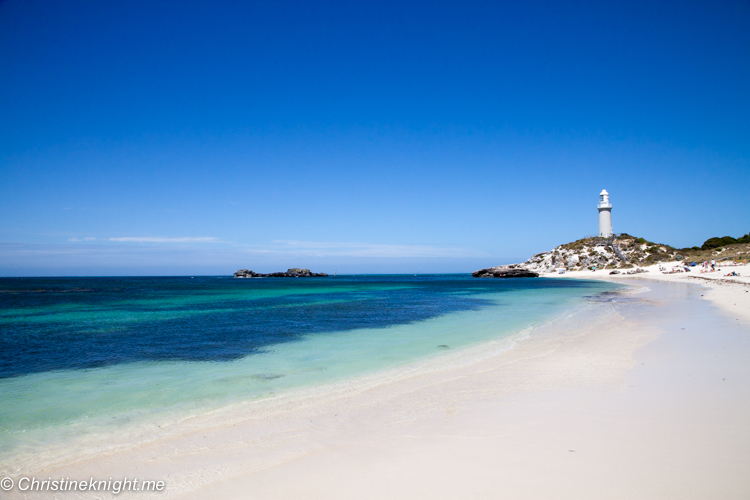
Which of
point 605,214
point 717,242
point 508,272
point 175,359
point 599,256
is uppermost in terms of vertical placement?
point 605,214

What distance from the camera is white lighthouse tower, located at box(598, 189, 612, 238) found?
3568 inches

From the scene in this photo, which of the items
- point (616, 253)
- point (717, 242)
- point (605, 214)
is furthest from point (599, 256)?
point (717, 242)

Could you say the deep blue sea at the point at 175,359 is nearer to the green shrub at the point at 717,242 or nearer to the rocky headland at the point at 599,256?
the rocky headland at the point at 599,256

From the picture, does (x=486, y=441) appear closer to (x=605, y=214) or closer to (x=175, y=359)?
(x=175, y=359)

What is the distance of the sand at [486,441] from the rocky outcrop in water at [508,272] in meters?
96.7

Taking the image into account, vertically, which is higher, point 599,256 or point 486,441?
point 599,256

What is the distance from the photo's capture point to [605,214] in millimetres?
91500

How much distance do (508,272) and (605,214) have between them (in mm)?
26896

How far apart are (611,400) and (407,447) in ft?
11.2

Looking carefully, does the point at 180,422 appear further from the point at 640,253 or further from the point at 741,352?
the point at 640,253

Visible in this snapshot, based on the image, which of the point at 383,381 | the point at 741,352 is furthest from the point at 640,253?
the point at 383,381

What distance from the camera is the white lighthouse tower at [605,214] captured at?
90625 mm

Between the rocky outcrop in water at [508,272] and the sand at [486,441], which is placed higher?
the rocky outcrop in water at [508,272]

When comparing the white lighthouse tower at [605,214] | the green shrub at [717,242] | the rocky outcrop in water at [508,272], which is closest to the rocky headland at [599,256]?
the rocky outcrop in water at [508,272]
